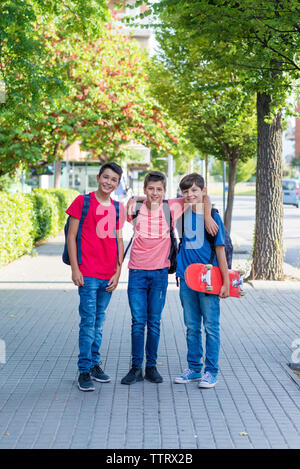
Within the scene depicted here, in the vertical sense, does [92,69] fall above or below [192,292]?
above

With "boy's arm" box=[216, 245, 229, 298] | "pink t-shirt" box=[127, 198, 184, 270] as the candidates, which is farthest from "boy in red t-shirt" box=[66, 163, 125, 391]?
"boy's arm" box=[216, 245, 229, 298]

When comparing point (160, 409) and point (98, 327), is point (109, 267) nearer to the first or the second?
point (98, 327)

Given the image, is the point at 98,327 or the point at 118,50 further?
the point at 118,50

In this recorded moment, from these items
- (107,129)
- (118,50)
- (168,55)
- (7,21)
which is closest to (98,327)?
(7,21)

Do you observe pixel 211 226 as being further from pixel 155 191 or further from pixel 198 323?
pixel 198 323

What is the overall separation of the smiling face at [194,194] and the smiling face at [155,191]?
0.17m

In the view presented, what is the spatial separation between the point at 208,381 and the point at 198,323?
0.45 metres

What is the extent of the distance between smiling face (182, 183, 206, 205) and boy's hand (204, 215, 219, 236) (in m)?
0.16

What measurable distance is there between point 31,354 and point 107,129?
13.4 m

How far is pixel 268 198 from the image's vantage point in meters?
10.8

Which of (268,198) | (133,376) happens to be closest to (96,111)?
(268,198)

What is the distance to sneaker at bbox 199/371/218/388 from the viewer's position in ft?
17.3

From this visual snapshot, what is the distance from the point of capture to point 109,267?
5.21 m

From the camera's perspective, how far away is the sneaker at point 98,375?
17.9 feet
